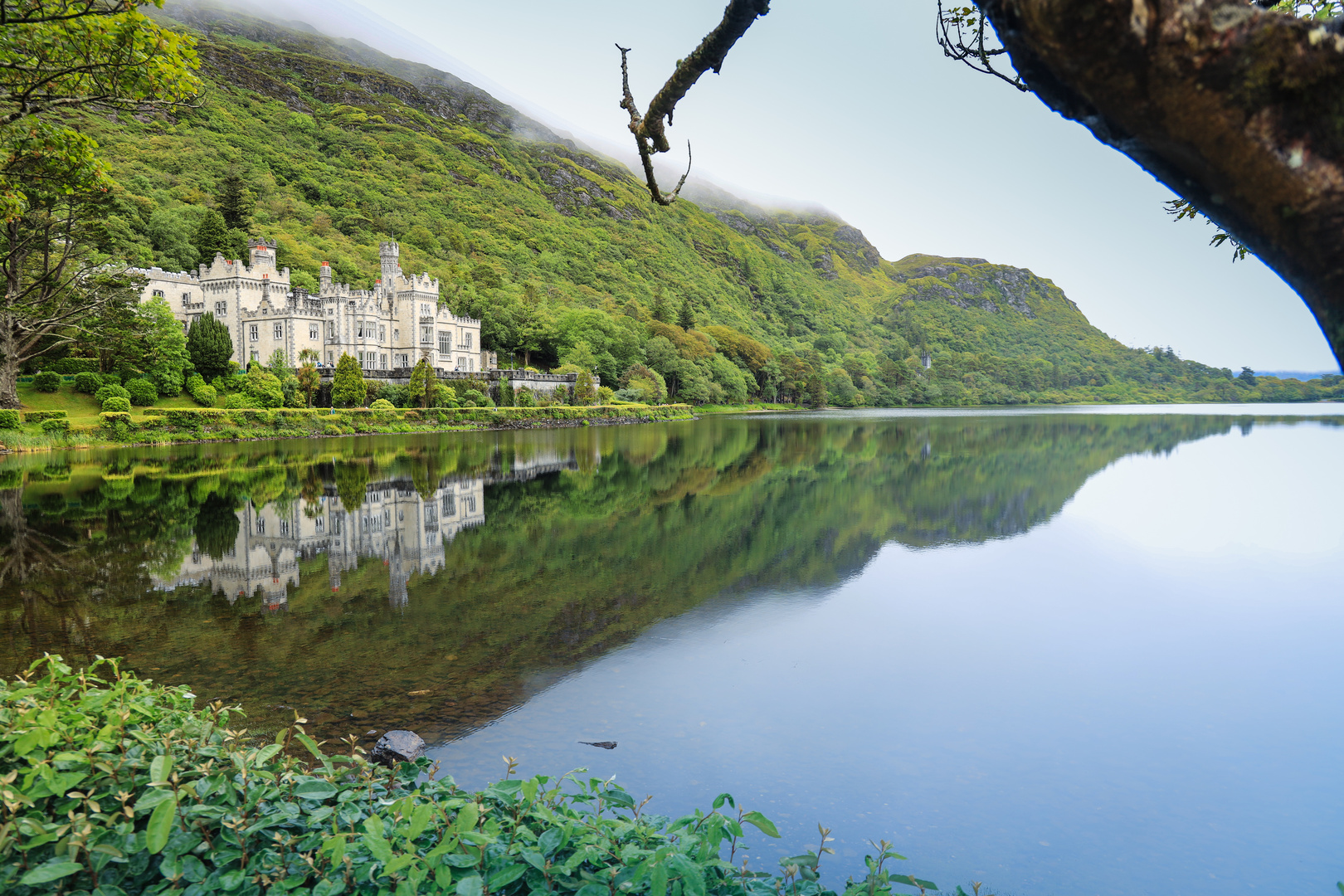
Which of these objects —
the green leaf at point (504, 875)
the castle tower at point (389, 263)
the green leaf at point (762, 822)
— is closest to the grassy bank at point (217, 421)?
the castle tower at point (389, 263)

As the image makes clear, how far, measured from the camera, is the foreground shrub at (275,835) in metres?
2.56

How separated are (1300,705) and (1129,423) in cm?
6348

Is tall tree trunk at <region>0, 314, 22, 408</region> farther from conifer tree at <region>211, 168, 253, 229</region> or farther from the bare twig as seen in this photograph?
conifer tree at <region>211, 168, 253, 229</region>

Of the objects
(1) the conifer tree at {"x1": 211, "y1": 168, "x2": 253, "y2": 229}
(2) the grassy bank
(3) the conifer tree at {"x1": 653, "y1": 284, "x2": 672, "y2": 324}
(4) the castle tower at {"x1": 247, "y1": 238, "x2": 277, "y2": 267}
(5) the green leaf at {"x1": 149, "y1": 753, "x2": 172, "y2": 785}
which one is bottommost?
(5) the green leaf at {"x1": 149, "y1": 753, "x2": 172, "y2": 785}

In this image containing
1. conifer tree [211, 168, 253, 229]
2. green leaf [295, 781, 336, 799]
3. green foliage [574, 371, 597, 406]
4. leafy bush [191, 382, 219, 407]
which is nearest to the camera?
green leaf [295, 781, 336, 799]

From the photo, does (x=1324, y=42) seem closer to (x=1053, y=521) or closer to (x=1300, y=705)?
(x=1300, y=705)

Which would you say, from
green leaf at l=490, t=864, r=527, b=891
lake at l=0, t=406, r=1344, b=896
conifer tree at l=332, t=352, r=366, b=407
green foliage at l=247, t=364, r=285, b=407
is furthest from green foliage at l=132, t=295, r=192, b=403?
green leaf at l=490, t=864, r=527, b=891

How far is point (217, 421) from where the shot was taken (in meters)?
37.8

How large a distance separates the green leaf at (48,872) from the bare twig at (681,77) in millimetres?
3724

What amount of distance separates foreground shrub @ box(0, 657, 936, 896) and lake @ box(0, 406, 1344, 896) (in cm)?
223

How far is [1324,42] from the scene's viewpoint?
5.46 ft

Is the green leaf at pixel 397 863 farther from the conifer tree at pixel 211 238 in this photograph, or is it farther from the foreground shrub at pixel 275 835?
the conifer tree at pixel 211 238

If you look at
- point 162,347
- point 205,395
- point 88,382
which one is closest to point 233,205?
point 162,347

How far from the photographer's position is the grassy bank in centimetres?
3152
